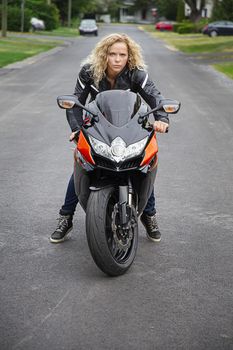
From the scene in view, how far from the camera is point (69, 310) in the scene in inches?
181

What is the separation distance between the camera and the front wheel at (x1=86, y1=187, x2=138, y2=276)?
495cm

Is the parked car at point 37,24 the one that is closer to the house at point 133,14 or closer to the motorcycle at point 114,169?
the motorcycle at point 114,169

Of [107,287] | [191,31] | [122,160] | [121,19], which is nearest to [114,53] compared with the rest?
[122,160]

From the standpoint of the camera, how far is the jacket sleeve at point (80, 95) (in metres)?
5.62

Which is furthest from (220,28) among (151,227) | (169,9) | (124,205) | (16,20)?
(124,205)

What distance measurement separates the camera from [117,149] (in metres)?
4.93

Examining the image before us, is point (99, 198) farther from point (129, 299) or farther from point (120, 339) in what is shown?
point (120, 339)

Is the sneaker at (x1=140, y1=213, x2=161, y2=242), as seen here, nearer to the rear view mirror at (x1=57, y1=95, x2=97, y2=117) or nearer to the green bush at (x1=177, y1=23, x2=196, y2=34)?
the rear view mirror at (x1=57, y1=95, x2=97, y2=117)

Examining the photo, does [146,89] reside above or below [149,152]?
above

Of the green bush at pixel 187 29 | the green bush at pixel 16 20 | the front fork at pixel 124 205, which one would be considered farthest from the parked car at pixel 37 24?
the front fork at pixel 124 205

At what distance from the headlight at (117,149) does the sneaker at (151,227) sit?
47.7 inches

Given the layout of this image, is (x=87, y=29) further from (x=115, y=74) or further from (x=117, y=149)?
(x=117, y=149)

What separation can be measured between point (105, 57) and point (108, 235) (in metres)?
1.32

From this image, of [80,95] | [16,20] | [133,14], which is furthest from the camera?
[133,14]
